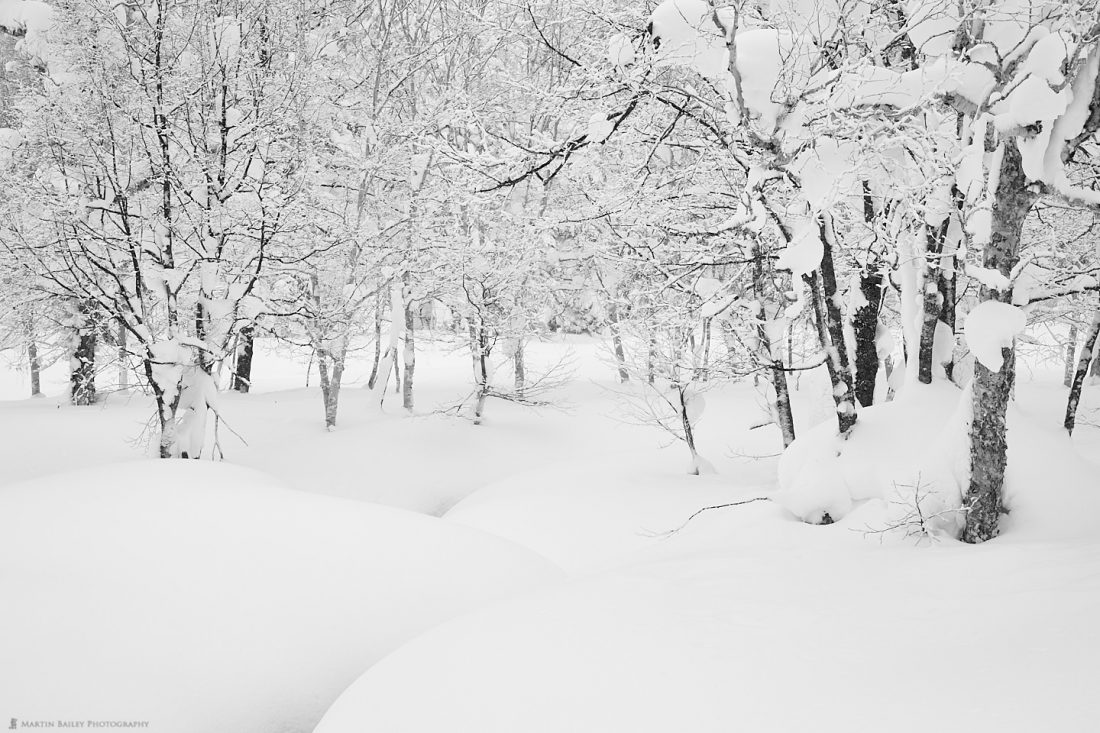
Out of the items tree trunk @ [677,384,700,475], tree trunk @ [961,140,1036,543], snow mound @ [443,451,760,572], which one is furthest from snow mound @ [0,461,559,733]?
tree trunk @ [677,384,700,475]

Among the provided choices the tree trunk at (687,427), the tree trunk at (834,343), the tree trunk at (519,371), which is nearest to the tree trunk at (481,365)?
the tree trunk at (519,371)

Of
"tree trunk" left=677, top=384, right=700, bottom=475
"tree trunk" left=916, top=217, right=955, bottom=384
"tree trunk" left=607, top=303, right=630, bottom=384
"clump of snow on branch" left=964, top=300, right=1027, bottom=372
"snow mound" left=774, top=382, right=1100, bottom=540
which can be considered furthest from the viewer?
"tree trunk" left=607, top=303, right=630, bottom=384

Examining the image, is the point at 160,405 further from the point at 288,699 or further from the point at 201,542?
the point at 288,699

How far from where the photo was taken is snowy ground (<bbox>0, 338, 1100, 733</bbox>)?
8.46ft

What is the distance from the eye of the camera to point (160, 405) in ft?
30.7

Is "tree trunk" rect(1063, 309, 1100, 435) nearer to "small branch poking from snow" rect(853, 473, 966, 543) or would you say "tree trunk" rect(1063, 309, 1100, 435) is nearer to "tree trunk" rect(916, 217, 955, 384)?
"tree trunk" rect(916, 217, 955, 384)

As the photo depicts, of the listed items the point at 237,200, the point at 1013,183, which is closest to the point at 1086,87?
the point at 1013,183

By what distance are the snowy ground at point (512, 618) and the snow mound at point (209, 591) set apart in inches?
0.6

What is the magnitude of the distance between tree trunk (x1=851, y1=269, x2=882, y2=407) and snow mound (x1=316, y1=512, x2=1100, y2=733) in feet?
Answer: 10.2

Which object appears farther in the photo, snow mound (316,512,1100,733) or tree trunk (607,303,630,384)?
tree trunk (607,303,630,384)

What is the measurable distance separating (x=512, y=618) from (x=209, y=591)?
6.86 feet

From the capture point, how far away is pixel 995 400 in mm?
4441

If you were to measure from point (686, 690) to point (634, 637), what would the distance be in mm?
541

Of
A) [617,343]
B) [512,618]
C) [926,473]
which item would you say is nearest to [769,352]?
[926,473]
